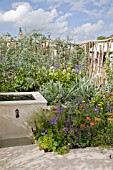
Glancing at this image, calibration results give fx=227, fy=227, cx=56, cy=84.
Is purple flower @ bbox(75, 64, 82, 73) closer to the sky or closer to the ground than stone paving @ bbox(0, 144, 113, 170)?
closer to the sky

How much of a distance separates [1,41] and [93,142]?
3930mm

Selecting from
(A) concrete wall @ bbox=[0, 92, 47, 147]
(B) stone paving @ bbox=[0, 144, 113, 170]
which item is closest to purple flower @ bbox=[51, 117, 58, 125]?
(B) stone paving @ bbox=[0, 144, 113, 170]

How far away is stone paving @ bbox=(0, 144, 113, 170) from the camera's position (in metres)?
2.51

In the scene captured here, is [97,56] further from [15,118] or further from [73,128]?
[73,128]

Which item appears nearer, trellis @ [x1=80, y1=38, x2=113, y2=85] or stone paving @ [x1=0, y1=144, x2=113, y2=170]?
stone paving @ [x1=0, y1=144, x2=113, y2=170]

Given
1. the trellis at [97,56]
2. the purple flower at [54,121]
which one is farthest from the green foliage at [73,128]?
the trellis at [97,56]

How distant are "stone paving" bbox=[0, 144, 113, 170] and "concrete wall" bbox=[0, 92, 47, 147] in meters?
0.72

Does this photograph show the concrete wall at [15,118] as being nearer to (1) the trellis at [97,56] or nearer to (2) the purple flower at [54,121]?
(2) the purple flower at [54,121]

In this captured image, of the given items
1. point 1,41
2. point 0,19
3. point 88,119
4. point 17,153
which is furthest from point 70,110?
point 1,41

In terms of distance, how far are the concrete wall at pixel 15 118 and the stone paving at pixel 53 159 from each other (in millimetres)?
717

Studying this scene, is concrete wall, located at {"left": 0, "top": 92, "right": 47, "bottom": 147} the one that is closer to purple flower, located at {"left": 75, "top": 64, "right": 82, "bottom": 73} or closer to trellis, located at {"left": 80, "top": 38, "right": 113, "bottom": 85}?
trellis, located at {"left": 80, "top": 38, "right": 113, "bottom": 85}

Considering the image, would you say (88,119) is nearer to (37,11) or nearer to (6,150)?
(6,150)

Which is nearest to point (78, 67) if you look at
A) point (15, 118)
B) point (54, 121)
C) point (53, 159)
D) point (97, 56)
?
point (97, 56)

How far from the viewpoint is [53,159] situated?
106 inches
